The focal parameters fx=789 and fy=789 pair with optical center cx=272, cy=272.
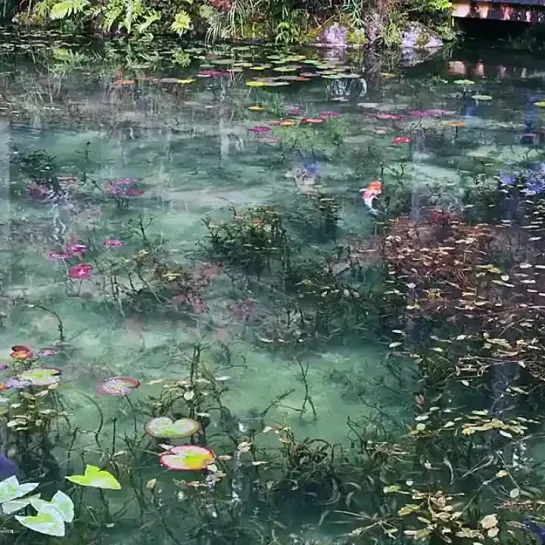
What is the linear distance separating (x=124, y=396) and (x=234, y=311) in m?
0.66

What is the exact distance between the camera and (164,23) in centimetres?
983

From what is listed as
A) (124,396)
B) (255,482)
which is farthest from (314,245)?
(255,482)

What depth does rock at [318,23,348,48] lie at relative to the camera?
914 cm

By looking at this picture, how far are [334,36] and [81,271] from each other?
6757mm

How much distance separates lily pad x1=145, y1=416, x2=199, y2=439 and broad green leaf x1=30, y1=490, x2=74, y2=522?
37 cm

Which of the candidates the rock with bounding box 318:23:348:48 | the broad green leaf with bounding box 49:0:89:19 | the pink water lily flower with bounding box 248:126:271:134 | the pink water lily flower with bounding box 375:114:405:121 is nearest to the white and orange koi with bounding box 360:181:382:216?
the pink water lily flower with bounding box 248:126:271:134

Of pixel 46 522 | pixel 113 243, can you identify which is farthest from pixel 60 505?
pixel 113 243

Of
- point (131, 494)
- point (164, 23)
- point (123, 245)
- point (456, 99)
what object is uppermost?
point (164, 23)

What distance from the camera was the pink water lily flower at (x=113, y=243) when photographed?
3.48 metres

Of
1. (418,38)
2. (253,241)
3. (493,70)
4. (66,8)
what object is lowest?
(253,241)

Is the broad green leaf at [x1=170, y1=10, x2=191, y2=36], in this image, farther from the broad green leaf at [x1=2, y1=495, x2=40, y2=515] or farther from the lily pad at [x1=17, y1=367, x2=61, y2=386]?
the broad green leaf at [x1=2, y1=495, x2=40, y2=515]

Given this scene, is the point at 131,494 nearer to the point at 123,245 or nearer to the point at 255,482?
the point at 255,482

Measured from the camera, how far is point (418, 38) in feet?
30.1

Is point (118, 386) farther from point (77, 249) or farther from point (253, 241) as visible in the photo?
point (253, 241)
